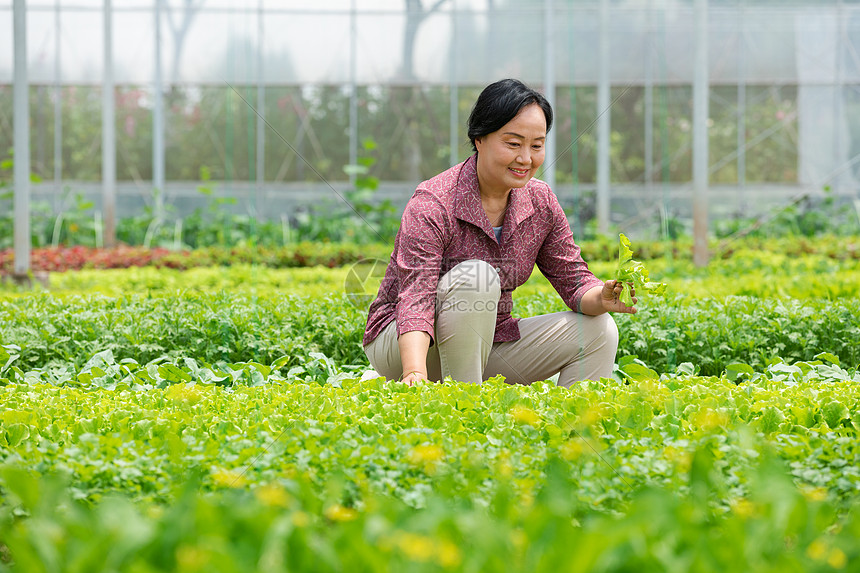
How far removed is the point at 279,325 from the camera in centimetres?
418

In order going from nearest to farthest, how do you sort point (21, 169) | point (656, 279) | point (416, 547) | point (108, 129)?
point (416, 547), point (656, 279), point (21, 169), point (108, 129)

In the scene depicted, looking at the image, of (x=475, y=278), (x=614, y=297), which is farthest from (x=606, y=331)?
(x=475, y=278)

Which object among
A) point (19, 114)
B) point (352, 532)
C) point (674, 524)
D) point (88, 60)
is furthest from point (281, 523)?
point (88, 60)

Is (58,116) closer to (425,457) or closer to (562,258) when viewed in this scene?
(562,258)

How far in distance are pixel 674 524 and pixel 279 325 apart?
3.04 m

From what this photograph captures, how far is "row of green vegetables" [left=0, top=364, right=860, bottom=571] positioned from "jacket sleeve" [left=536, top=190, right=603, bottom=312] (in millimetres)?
545

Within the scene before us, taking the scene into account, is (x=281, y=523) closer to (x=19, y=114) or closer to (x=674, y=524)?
(x=674, y=524)

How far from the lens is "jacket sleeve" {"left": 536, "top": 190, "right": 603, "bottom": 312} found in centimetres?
316

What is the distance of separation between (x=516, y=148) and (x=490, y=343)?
70cm

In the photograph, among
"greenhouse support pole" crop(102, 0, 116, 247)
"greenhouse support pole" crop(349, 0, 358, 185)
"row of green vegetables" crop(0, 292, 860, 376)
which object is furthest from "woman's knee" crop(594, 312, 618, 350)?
"greenhouse support pole" crop(349, 0, 358, 185)

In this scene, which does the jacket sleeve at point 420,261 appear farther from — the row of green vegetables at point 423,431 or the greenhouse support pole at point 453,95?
the greenhouse support pole at point 453,95

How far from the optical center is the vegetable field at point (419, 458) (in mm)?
1293

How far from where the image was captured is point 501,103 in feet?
9.20

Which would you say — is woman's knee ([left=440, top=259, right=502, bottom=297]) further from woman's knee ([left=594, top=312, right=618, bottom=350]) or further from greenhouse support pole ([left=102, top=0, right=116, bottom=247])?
greenhouse support pole ([left=102, top=0, right=116, bottom=247])
